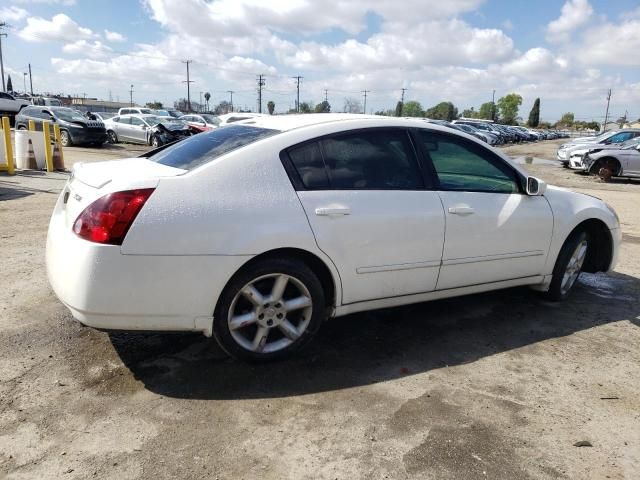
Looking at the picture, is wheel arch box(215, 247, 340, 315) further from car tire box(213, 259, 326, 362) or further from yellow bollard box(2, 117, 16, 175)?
yellow bollard box(2, 117, 16, 175)

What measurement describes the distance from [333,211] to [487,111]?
457 feet

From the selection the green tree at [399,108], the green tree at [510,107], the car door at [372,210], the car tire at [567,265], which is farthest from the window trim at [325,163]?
the green tree at [510,107]

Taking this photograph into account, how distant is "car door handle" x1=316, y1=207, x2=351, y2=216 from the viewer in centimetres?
321

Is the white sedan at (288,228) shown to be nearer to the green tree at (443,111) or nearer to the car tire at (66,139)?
the car tire at (66,139)

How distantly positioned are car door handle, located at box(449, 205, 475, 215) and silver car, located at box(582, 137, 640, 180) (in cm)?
1640

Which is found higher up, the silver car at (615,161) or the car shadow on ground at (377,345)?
the silver car at (615,161)

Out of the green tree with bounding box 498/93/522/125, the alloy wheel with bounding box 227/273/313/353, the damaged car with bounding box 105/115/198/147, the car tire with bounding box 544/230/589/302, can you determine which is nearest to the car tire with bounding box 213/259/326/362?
the alloy wheel with bounding box 227/273/313/353

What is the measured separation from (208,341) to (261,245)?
3.40 ft

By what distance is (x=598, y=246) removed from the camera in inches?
197

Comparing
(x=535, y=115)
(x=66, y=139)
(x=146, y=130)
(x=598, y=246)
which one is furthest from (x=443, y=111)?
(x=598, y=246)

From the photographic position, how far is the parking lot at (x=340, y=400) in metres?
2.44

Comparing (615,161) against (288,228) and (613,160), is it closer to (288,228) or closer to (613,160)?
(613,160)

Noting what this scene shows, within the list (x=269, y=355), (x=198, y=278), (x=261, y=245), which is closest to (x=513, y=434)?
(x=269, y=355)

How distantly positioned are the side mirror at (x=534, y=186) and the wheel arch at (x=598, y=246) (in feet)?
2.69
